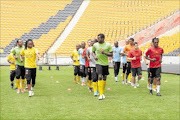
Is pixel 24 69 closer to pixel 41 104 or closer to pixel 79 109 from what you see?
pixel 41 104

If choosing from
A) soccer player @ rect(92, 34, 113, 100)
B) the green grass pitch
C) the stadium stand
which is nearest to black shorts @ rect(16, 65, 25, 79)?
the green grass pitch

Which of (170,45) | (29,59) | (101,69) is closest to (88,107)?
(101,69)

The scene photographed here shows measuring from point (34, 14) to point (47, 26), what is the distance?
263 centimetres

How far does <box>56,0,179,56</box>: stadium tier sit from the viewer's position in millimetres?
35250

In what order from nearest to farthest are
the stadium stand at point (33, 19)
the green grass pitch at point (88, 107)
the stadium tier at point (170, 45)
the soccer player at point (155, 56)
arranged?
1. the green grass pitch at point (88, 107)
2. the soccer player at point (155, 56)
3. the stadium tier at point (170, 45)
4. the stadium stand at point (33, 19)

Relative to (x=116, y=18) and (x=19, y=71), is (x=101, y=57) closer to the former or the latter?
(x=19, y=71)

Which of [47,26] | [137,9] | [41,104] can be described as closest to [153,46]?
[41,104]

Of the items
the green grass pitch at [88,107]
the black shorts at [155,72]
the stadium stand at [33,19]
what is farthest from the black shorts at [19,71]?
the stadium stand at [33,19]

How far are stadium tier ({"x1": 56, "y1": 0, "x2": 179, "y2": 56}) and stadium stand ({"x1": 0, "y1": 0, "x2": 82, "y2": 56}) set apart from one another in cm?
187

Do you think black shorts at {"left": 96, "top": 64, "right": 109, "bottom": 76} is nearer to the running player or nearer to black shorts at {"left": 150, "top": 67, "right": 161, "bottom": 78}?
black shorts at {"left": 150, "top": 67, "right": 161, "bottom": 78}

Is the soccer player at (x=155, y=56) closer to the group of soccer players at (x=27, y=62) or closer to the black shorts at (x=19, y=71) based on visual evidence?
the group of soccer players at (x=27, y=62)

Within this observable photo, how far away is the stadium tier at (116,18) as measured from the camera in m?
35.2

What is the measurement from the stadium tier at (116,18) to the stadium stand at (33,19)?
1871 millimetres

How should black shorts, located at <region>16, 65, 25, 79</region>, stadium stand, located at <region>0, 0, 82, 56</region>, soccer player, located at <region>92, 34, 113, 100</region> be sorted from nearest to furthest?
soccer player, located at <region>92, 34, 113, 100</region> → black shorts, located at <region>16, 65, 25, 79</region> → stadium stand, located at <region>0, 0, 82, 56</region>
